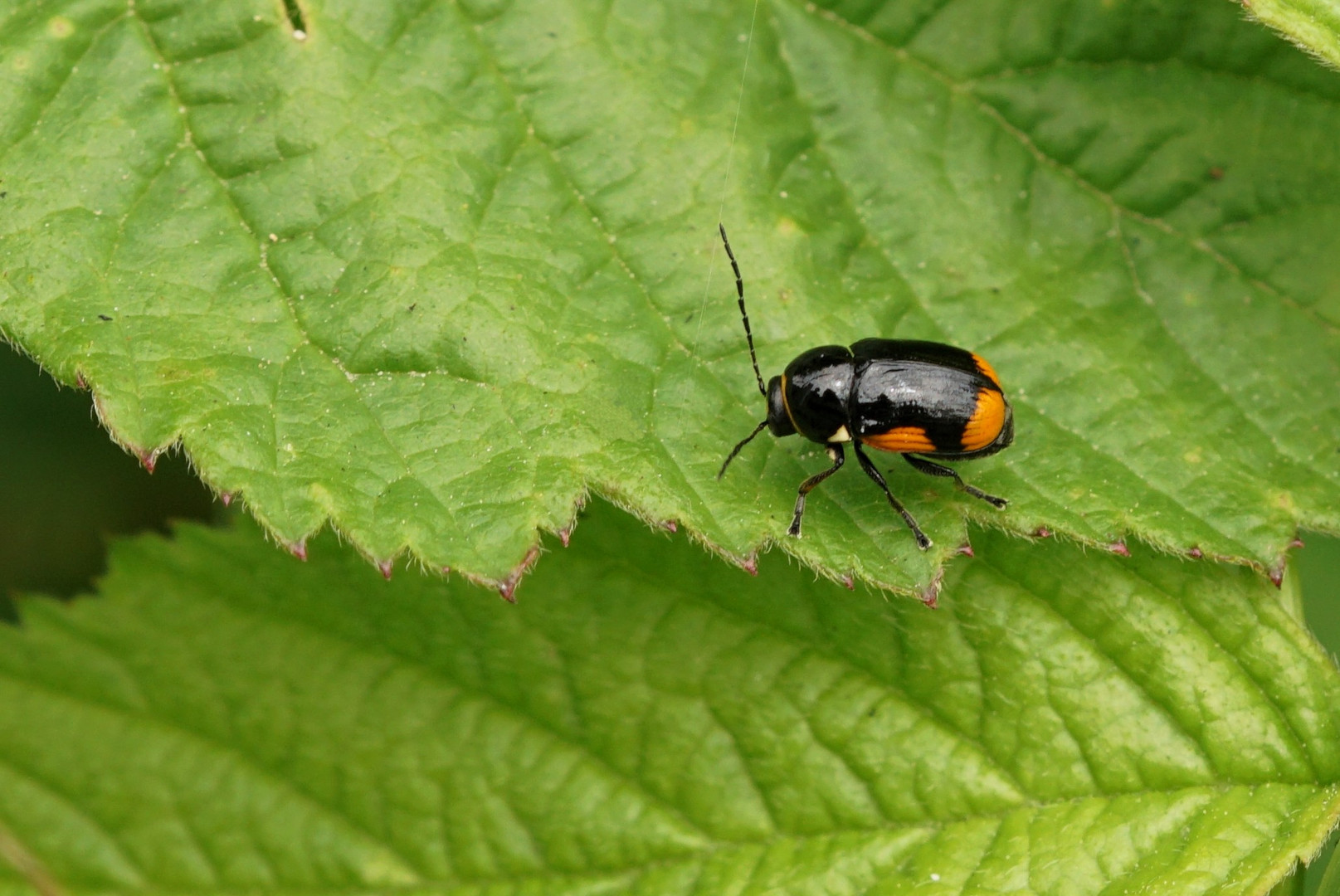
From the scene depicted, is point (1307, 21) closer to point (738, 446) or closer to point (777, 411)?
point (777, 411)

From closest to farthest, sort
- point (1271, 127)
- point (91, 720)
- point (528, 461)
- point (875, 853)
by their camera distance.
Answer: point (528, 461)
point (875, 853)
point (1271, 127)
point (91, 720)

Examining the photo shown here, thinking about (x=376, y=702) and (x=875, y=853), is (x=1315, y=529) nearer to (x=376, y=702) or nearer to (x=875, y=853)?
(x=875, y=853)

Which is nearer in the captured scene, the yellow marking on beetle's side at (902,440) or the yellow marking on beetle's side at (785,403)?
the yellow marking on beetle's side at (785,403)

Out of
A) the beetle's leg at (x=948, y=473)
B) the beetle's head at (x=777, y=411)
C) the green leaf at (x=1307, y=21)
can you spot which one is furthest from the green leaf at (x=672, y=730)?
the green leaf at (x=1307, y=21)

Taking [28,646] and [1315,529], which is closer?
[1315,529]

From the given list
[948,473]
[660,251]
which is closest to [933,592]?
[948,473]

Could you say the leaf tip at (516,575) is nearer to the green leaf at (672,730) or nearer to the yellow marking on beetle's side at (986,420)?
the green leaf at (672,730)

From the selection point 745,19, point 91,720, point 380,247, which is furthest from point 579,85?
point 91,720

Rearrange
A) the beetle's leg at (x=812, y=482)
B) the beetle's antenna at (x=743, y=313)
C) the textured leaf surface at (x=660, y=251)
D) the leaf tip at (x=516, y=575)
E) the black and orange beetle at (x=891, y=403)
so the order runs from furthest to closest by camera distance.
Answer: the beetle's antenna at (x=743, y=313), the black and orange beetle at (x=891, y=403), the beetle's leg at (x=812, y=482), the textured leaf surface at (x=660, y=251), the leaf tip at (x=516, y=575)
